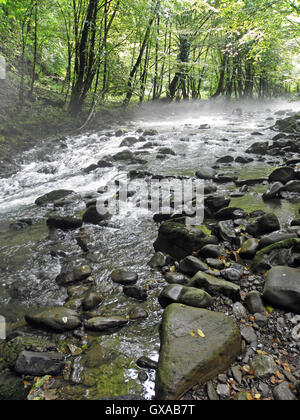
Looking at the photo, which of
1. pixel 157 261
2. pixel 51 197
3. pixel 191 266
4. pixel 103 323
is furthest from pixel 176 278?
pixel 51 197

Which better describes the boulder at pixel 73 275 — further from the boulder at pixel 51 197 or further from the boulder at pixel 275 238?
the boulder at pixel 51 197

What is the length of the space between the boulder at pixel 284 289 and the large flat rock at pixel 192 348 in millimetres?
574

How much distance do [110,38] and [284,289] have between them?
1815 cm

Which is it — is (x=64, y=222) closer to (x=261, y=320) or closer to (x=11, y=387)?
(x=11, y=387)

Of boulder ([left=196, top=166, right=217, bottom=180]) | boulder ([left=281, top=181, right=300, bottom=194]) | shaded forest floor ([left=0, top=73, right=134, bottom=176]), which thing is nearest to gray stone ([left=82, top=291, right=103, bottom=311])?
boulder ([left=281, top=181, right=300, bottom=194])

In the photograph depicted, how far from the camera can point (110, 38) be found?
15.7 meters

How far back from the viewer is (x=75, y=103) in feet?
48.4

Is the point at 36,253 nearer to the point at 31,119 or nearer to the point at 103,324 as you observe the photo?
the point at 103,324

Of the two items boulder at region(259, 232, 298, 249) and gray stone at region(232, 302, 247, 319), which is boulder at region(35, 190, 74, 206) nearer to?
boulder at region(259, 232, 298, 249)

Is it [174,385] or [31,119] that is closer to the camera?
[174,385]

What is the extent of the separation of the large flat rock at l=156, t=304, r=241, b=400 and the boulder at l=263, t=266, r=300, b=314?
57 cm

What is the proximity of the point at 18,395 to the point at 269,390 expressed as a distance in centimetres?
214

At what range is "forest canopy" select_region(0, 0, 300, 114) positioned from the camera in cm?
1118
